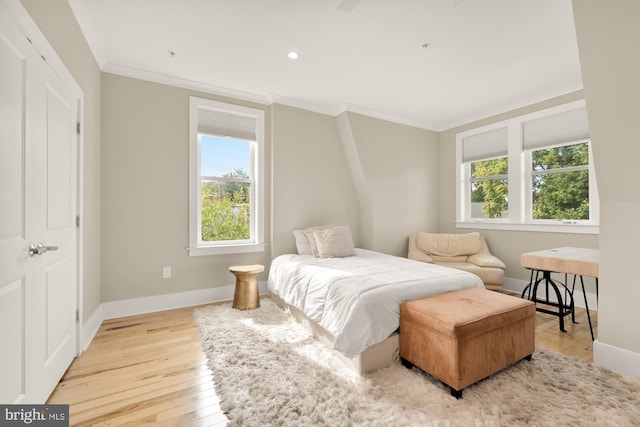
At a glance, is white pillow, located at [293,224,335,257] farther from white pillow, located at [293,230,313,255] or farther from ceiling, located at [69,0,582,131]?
ceiling, located at [69,0,582,131]

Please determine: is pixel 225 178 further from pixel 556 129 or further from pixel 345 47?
pixel 556 129

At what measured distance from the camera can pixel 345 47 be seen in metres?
2.53

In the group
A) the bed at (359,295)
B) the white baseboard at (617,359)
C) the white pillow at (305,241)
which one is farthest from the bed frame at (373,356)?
the white baseboard at (617,359)

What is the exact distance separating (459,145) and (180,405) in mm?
4830

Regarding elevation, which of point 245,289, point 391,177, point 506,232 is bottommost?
point 245,289

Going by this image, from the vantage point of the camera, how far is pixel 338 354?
2.11 m

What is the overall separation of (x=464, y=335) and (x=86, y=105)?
10.7ft

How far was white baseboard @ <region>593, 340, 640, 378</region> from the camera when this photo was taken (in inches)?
75.1

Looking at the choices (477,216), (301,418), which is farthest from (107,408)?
(477,216)

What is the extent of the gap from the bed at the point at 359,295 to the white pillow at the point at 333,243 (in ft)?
0.84

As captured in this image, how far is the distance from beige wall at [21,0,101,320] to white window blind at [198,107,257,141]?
991 mm

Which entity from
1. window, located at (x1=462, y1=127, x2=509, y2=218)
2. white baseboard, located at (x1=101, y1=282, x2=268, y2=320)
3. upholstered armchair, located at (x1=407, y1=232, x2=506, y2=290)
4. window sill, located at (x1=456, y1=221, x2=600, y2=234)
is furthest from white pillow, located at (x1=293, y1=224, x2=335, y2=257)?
window, located at (x1=462, y1=127, x2=509, y2=218)

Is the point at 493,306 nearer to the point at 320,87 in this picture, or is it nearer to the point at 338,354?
the point at 338,354

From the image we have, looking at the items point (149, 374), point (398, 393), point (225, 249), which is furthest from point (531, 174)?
point (149, 374)
